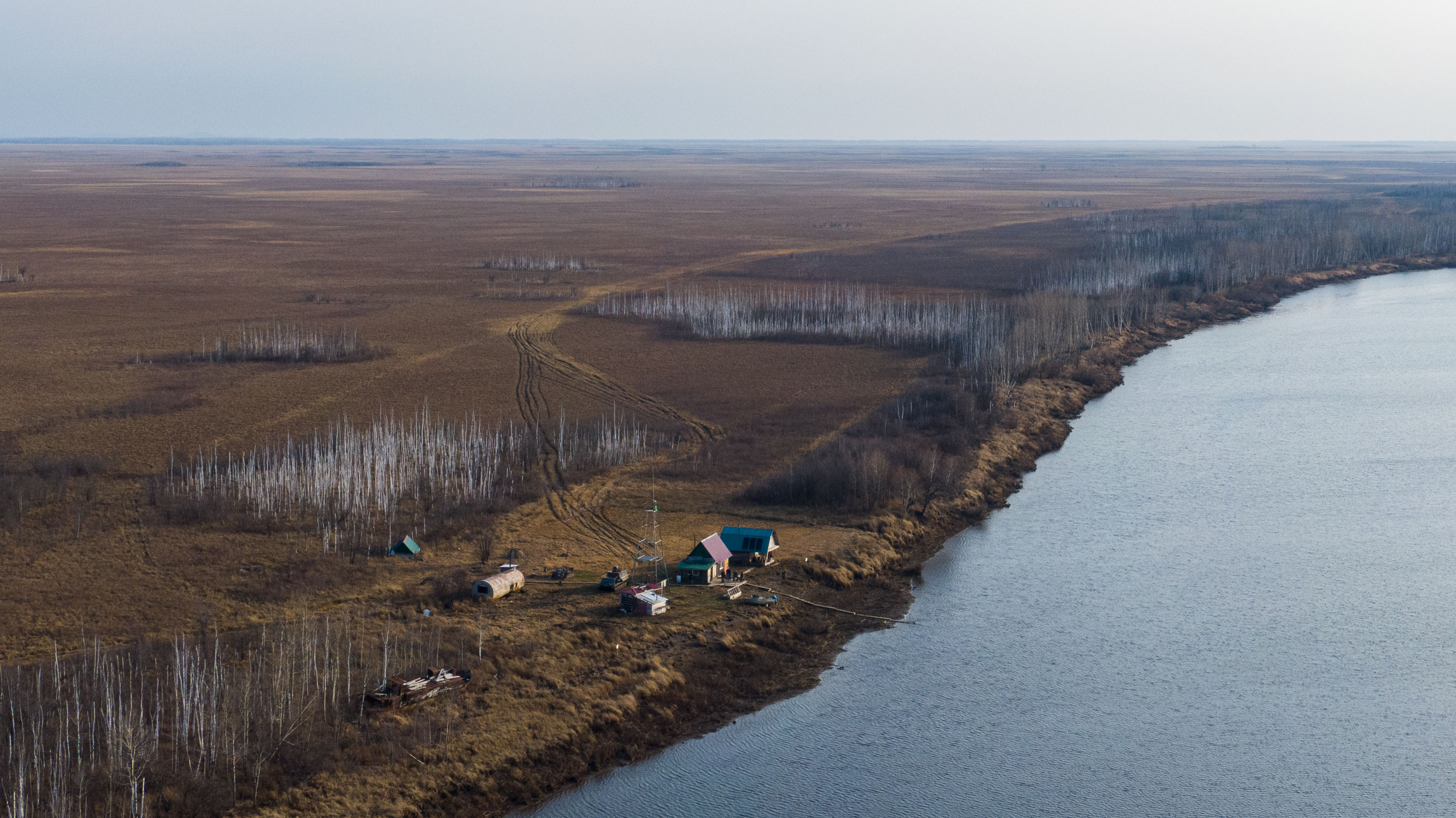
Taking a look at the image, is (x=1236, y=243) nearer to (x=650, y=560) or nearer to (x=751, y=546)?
(x=751, y=546)

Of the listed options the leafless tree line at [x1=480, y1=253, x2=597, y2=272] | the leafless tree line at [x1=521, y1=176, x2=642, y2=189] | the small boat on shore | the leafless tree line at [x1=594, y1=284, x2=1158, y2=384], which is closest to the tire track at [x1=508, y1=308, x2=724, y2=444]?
the leafless tree line at [x1=594, y1=284, x2=1158, y2=384]

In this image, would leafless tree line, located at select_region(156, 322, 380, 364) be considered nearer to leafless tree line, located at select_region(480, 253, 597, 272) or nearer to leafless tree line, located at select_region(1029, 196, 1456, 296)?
leafless tree line, located at select_region(480, 253, 597, 272)

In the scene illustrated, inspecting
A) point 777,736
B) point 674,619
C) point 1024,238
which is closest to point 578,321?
point 674,619

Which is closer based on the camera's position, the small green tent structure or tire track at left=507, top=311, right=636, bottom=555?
the small green tent structure

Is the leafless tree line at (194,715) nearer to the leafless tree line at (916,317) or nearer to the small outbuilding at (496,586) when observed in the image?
the small outbuilding at (496,586)

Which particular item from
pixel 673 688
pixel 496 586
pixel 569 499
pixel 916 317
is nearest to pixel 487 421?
pixel 569 499

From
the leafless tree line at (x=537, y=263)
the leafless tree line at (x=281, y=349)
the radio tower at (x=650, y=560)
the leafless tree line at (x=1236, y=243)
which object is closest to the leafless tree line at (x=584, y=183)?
the leafless tree line at (x=1236, y=243)
